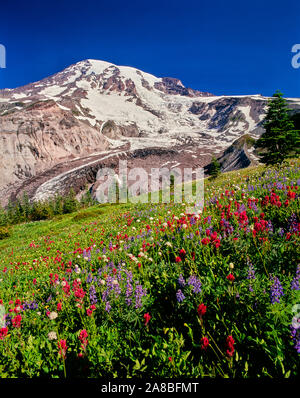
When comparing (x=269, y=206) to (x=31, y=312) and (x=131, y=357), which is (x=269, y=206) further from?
(x=31, y=312)

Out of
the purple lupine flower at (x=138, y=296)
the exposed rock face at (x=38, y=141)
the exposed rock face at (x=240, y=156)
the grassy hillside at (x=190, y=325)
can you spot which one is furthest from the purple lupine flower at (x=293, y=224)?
the exposed rock face at (x=38, y=141)

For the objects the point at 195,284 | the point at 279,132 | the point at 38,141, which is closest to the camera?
the point at 195,284

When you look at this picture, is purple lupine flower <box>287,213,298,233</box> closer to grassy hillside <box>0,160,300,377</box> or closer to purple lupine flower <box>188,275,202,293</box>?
grassy hillside <box>0,160,300,377</box>

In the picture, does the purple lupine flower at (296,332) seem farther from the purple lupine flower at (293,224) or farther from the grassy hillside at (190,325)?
the purple lupine flower at (293,224)

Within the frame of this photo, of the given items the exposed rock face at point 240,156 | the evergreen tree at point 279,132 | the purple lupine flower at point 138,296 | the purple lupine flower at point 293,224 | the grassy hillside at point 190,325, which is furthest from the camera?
the exposed rock face at point 240,156

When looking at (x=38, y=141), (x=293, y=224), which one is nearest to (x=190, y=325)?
(x=293, y=224)

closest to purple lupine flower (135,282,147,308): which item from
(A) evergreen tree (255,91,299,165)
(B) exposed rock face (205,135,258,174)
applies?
(A) evergreen tree (255,91,299,165)

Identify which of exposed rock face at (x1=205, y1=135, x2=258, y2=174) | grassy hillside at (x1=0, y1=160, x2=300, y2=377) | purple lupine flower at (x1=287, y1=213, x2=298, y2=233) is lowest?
grassy hillside at (x1=0, y1=160, x2=300, y2=377)

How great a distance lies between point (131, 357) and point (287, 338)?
1.56m

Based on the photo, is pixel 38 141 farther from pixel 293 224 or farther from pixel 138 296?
pixel 293 224

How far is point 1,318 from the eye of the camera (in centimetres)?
322

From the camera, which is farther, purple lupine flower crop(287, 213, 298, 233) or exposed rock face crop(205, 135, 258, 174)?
exposed rock face crop(205, 135, 258, 174)

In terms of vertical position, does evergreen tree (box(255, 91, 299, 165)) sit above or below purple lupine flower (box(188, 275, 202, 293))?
above
